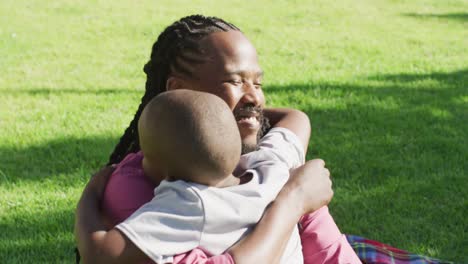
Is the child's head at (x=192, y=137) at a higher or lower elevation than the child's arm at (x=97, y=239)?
higher

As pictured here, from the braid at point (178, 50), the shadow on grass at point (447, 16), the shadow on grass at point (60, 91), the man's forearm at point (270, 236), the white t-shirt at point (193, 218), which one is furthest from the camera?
the shadow on grass at point (447, 16)

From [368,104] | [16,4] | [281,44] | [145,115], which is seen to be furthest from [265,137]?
[16,4]

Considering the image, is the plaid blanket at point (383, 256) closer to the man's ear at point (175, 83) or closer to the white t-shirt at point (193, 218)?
the man's ear at point (175, 83)

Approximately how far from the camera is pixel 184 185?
209 cm

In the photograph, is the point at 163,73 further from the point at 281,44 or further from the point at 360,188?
the point at 281,44

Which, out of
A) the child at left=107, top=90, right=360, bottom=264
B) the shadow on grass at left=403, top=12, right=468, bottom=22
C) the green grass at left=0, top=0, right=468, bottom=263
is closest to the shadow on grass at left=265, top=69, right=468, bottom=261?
the green grass at left=0, top=0, right=468, bottom=263

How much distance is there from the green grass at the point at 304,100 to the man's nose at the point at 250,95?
1982 mm

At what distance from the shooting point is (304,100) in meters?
6.86

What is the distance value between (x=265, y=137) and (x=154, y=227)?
3.02ft

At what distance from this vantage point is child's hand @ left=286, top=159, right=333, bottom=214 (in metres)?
2.49

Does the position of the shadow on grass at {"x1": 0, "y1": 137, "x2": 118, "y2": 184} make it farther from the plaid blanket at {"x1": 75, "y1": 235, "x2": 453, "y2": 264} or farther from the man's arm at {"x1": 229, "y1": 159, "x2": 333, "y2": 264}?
the man's arm at {"x1": 229, "y1": 159, "x2": 333, "y2": 264}

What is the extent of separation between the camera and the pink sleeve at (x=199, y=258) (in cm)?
207

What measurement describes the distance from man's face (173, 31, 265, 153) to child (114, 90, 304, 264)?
0.46 metres

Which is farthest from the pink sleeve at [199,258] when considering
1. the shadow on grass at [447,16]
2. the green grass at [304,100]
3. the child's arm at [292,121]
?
the shadow on grass at [447,16]
